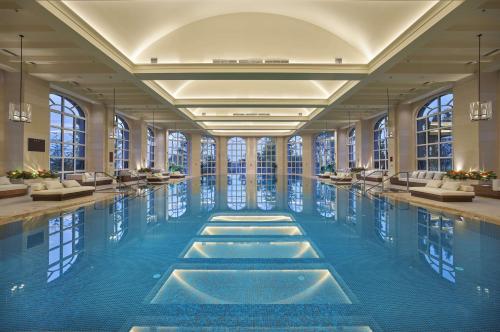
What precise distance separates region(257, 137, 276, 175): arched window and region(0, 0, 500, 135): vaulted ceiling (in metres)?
20.3

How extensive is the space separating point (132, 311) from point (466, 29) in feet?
29.7

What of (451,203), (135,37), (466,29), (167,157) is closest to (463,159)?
(451,203)

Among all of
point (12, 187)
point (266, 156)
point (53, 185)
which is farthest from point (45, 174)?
point (266, 156)

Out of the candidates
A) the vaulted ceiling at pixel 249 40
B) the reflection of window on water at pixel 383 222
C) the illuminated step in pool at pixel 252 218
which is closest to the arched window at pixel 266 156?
the vaulted ceiling at pixel 249 40

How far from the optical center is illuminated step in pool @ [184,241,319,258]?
13.6ft

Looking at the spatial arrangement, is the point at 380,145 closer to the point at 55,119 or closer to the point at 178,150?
the point at 178,150

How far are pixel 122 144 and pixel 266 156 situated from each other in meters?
16.4

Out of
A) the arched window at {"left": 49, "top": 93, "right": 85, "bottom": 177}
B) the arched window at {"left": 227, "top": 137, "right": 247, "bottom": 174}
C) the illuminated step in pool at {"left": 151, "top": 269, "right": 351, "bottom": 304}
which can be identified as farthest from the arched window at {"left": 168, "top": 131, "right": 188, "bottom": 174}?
the illuminated step in pool at {"left": 151, "top": 269, "right": 351, "bottom": 304}

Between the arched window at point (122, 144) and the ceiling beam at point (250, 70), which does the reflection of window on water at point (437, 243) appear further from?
the arched window at point (122, 144)

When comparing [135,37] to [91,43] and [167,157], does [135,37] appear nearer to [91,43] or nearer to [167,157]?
[91,43]

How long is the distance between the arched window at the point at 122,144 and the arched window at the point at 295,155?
17055 millimetres

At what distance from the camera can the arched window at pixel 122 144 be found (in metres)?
19.8

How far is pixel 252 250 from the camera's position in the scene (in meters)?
4.41

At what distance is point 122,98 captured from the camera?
1480 centimetres
